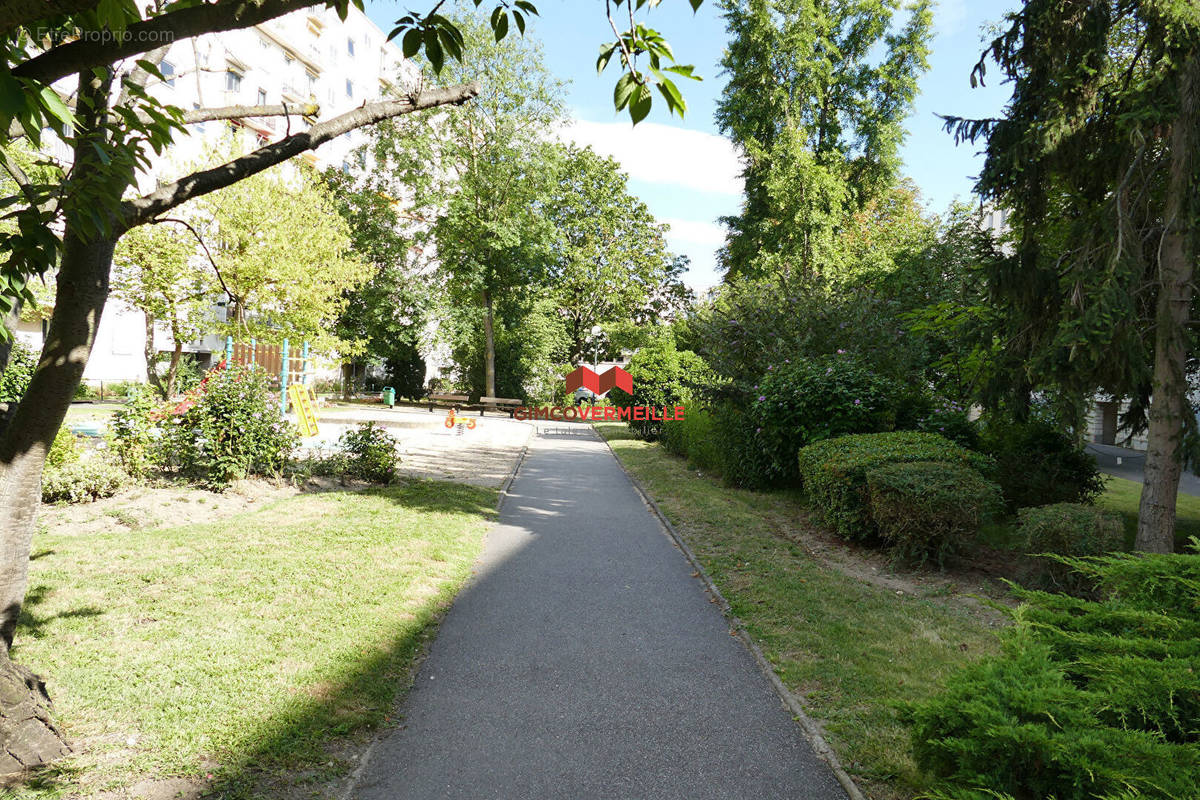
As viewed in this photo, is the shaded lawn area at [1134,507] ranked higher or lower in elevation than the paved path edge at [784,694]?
higher

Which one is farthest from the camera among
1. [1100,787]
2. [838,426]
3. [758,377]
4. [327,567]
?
[758,377]

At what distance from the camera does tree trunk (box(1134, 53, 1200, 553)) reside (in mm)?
6480

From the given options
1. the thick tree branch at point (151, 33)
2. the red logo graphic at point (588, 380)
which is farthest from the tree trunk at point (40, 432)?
the red logo graphic at point (588, 380)

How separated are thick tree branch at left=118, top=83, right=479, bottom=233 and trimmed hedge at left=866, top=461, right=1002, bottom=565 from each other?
18.3 ft

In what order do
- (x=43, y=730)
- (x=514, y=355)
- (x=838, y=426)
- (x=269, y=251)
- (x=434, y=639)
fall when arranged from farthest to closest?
(x=514, y=355) → (x=269, y=251) → (x=838, y=426) → (x=434, y=639) → (x=43, y=730)

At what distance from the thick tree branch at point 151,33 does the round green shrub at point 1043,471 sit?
8972 mm

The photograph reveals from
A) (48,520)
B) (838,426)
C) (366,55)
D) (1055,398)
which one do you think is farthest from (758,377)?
(366,55)

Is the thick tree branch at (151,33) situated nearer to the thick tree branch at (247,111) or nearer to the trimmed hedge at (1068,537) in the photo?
the thick tree branch at (247,111)

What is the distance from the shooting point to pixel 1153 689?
1821mm

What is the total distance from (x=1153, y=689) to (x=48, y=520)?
888 cm

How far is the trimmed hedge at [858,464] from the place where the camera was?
293 inches

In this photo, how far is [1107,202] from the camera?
7000 millimetres

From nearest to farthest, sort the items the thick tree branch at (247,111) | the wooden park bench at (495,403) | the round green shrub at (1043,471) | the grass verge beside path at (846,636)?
the thick tree branch at (247,111), the grass verge beside path at (846,636), the round green shrub at (1043,471), the wooden park bench at (495,403)

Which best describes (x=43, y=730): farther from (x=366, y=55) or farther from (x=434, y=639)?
(x=366, y=55)
